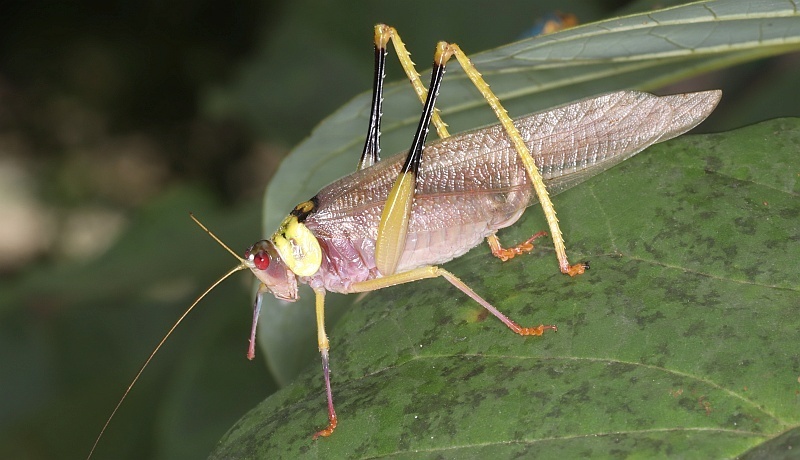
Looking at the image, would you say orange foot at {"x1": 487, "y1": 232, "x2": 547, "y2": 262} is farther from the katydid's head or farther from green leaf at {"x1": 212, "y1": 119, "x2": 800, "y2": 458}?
the katydid's head

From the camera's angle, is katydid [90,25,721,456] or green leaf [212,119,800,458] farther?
katydid [90,25,721,456]

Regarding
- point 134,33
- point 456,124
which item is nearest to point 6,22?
point 134,33

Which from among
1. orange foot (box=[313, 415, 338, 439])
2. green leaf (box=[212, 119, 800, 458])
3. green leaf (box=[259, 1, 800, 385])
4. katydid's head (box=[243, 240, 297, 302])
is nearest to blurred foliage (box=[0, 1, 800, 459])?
green leaf (box=[259, 1, 800, 385])

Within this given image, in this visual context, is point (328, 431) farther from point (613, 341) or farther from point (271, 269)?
point (271, 269)

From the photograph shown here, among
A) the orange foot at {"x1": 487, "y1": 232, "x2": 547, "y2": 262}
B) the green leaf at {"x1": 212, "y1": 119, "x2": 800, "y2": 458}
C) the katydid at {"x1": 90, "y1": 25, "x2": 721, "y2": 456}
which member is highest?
the katydid at {"x1": 90, "y1": 25, "x2": 721, "y2": 456}

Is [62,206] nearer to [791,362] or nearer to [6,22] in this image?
[6,22]
